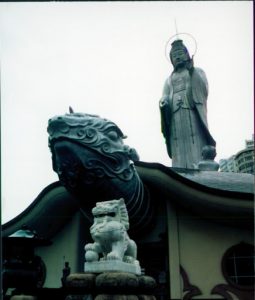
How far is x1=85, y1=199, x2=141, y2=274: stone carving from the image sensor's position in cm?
517

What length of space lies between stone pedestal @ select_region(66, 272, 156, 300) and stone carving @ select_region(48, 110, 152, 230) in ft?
8.79

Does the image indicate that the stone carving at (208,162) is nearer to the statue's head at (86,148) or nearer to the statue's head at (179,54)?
the statue's head at (179,54)

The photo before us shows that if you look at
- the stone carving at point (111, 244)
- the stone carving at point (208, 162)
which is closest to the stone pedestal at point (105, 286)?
the stone carving at point (111, 244)

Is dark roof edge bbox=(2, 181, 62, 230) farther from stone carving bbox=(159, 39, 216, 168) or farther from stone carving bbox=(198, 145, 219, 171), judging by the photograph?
stone carving bbox=(159, 39, 216, 168)

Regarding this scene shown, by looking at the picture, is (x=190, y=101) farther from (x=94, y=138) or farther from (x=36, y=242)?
(x=36, y=242)

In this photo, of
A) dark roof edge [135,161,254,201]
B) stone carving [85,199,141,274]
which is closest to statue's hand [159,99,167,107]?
dark roof edge [135,161,254,201]

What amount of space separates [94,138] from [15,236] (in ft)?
8.50

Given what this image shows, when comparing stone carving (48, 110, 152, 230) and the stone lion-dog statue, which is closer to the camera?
the stone lion-dog statue

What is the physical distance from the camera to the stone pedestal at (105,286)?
15.1 feet

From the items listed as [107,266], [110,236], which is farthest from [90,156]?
[107,266]

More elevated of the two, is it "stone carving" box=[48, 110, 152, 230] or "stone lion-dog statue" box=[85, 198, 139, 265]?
"stone carving" box=[48, 110, 152, 230]

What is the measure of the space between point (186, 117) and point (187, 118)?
0.19 feet

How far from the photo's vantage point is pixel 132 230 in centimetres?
957

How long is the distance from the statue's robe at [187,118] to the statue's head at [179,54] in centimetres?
67
